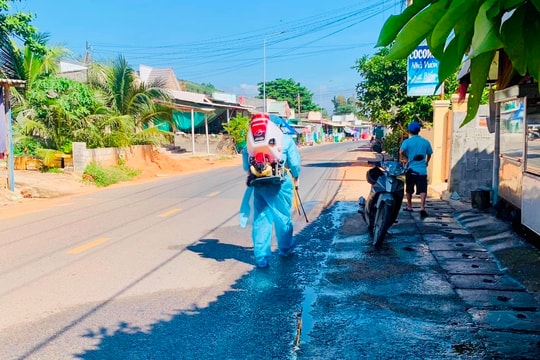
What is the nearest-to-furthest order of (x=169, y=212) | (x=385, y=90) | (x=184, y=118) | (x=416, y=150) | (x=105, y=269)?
(x=105, y=269)
(x=416, y=150)
(x=169, y=212)
(x=385, y=90)
(x=184, y=118)

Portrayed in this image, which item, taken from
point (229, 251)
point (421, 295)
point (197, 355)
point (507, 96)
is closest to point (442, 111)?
point (507, 96)

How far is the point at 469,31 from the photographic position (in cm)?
138

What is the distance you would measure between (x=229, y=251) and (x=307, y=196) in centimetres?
655

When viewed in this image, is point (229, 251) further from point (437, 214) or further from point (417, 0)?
point (417, 0)

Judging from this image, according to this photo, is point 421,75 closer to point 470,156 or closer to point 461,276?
point 470,156

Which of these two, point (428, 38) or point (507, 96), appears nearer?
point (428, 38)

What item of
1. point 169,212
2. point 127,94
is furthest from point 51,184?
point 127,94

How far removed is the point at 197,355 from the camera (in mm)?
3809

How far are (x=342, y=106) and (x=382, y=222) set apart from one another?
483 ft

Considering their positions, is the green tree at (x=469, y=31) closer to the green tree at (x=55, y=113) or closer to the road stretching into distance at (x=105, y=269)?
the road stretching into distance at (x=105, y=269)

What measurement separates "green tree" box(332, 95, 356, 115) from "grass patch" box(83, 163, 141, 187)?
132038 mm

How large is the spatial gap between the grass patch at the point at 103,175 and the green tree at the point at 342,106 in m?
132

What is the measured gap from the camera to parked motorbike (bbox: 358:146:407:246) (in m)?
6.97

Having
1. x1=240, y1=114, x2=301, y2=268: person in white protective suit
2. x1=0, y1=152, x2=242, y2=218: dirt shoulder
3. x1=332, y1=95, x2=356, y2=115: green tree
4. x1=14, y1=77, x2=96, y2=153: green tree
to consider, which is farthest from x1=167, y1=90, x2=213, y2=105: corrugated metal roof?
x1=332, y1=95, x2=356, y2=115: green tree
